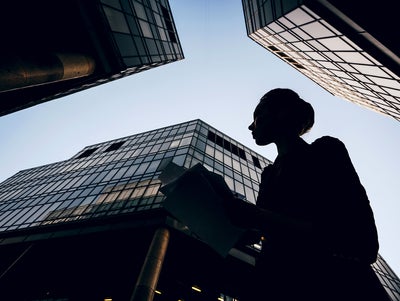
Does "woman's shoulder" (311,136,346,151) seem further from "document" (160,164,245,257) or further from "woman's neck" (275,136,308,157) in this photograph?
"document" (160,164,245,257)

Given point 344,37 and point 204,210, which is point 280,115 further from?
point 344,37

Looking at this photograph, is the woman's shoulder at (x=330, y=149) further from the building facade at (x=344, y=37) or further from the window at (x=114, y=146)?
the window at (x=114, y=146)

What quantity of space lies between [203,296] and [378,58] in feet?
47.5

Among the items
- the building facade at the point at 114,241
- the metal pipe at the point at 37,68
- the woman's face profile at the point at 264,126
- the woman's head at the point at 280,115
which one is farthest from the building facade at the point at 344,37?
the metal pipe at the point at 37,68

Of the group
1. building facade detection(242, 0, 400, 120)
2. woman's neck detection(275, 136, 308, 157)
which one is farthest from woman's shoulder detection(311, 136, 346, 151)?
building facade detection(242, 0, 400, 120)

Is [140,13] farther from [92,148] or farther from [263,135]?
[92,148]

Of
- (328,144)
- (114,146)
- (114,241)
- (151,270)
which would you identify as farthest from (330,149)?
(114,146)

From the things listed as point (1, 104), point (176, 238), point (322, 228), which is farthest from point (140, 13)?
point (322, 228)

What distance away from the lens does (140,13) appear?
53.2 ft

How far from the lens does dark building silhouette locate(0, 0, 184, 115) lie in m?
8.87

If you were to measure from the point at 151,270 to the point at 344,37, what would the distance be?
1332 cm

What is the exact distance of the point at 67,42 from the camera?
12.5 metres

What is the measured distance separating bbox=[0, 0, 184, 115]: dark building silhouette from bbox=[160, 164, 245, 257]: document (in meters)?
8.94

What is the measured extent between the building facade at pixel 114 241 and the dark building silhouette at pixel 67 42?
24.6 feet
